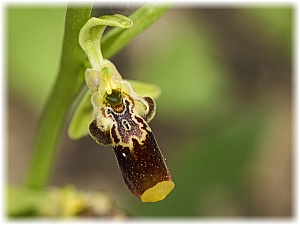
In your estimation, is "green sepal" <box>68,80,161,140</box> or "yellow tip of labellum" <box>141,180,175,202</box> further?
"green sepal" <box>68,80,161,140</box>

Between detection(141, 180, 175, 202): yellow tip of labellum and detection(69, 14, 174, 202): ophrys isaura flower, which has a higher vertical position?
detection(69, 14, 174, 202): ophrys isaura flower

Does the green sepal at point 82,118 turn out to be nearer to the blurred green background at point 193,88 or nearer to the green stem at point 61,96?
the green stem at point 61,96

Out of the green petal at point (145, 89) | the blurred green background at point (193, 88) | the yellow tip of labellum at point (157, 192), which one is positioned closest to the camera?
the yellow tip of labellum at point (157, 192)

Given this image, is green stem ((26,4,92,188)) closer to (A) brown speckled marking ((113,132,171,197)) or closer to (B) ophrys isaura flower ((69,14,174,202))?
(B) ophrys isaura flower ((69,14,174,202))

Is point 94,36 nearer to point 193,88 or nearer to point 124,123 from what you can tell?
point 124,123

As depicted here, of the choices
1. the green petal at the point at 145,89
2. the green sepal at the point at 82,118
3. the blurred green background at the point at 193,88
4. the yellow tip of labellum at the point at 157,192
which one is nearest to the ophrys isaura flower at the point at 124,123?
the yellow tip of labellum at the point at 157,192

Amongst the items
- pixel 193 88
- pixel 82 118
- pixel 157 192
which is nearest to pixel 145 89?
pixel 82 118

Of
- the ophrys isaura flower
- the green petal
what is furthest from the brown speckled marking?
the green petal

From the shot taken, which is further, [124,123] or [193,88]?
[193,88]
